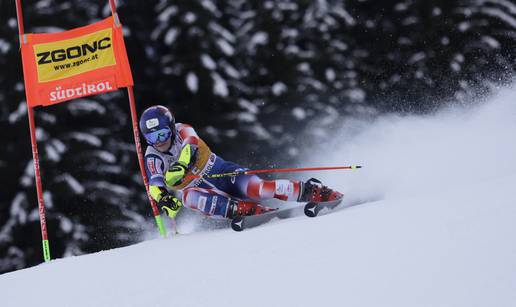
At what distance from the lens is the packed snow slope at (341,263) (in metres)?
2.63

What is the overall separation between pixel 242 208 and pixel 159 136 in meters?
1.03

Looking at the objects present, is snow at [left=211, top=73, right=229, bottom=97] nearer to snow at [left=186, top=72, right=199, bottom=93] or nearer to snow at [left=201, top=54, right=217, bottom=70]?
snow at [left=201, top=54, right=217, bottom=70]

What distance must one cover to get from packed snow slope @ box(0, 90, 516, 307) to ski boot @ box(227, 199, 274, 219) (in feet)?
0.80

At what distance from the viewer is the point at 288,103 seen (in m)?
9.57

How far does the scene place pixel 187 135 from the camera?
535 centimetres

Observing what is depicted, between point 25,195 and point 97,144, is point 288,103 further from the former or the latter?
point 25,195

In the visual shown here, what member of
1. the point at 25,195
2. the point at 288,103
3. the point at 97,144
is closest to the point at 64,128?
the point at 97,144

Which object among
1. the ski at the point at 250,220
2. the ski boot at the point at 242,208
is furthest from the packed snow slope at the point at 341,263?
the ski boot at the point at 242,208

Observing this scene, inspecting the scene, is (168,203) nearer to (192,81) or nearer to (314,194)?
(314,194)

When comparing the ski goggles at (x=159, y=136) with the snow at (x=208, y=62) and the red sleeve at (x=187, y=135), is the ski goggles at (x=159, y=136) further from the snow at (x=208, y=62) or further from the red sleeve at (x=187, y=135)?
the snow at (x=208, y=62)

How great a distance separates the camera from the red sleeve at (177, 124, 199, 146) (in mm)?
5210

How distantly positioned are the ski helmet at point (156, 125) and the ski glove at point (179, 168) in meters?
0.31

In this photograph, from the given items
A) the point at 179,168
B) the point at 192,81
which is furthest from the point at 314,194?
the point at 192,81

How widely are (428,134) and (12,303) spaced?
6112 mm
